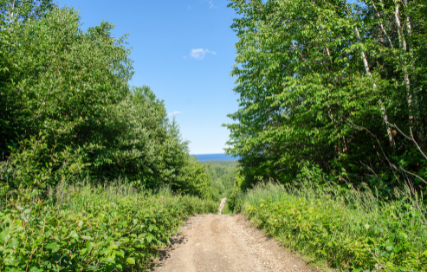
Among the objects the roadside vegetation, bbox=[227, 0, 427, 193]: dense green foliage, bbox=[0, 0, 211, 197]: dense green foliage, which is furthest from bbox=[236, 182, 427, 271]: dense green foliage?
bbox=[0, 0, 211, 197]: dense green foliage

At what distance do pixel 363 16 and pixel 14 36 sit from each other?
13.3 meters

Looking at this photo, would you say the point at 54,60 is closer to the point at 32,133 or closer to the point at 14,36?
the point at 14,36

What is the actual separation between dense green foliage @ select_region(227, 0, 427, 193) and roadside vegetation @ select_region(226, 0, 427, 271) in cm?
5

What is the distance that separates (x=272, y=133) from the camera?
8812 millimetres

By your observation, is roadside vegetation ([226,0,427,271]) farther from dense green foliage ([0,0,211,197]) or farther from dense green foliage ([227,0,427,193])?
dense green foliage ([0,0,211,197])

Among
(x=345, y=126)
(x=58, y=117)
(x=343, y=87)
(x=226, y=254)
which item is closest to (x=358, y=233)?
(x=226, y=254)

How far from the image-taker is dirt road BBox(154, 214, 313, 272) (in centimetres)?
418

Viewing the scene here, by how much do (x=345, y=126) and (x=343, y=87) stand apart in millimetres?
1400

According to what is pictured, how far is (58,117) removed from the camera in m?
6.98

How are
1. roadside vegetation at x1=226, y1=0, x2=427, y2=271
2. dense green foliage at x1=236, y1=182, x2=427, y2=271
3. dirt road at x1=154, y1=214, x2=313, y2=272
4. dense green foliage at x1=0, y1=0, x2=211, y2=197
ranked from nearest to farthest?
dense green foliage at x1=236, y1=182, x2=427, y2=271 → roadside vegetation at x1=226, y1=0, x2=427, y2=271 → dirt road at x1=154, y1=214, x2=313, y2=272 → dense green foliage at x1=0, y1=0, x2=211, y2=197

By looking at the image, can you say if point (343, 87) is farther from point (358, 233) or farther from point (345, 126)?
point (358, 233)

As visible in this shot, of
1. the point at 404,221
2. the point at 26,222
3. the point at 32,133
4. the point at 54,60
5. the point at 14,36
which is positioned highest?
the point at 14,36

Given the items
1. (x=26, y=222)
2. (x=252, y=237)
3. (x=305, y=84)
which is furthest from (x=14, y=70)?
(x=305, y=84)

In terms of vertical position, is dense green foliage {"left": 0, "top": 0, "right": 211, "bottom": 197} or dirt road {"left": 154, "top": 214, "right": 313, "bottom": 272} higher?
dense green foliage {"left": 0, "top": 0, "right": 211, "bottom": 197}
